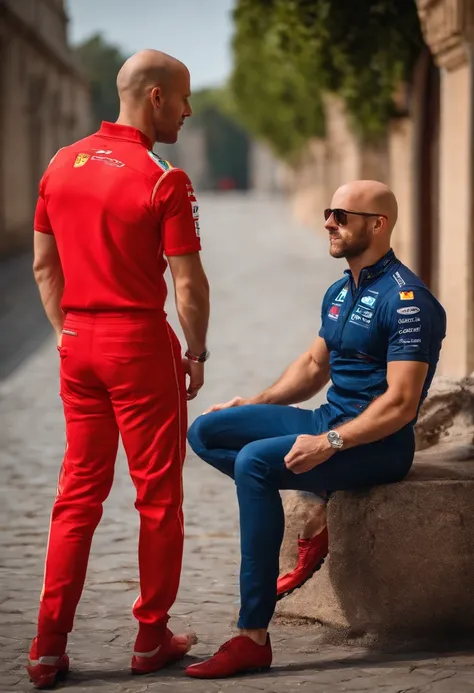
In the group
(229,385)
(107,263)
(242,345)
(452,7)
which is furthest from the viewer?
(242,345)

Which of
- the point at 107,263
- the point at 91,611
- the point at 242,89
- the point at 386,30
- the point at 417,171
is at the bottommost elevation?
the point at 91,611

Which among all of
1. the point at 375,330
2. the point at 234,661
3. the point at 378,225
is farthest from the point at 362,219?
the point at 234,661

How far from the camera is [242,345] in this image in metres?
15.1

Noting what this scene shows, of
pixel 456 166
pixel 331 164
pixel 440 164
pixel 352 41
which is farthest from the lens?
pixel 331 164

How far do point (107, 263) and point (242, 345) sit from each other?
10.6m

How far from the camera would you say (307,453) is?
4.70m

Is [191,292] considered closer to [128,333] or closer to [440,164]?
[128,333]

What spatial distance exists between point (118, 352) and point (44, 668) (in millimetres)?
1126

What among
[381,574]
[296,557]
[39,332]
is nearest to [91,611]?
[296,557]

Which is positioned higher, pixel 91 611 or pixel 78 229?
pixel 78 229

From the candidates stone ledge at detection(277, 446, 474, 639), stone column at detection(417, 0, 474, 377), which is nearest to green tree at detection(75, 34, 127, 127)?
stone column at detection(417, 0, 474, 377)

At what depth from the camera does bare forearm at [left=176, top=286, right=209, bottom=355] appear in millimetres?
4613

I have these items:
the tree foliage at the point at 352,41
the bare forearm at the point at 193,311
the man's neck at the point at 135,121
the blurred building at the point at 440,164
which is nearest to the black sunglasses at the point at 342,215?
the bare forearm at the point at 193,311

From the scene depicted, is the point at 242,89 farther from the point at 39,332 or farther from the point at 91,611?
the point at 91,611
